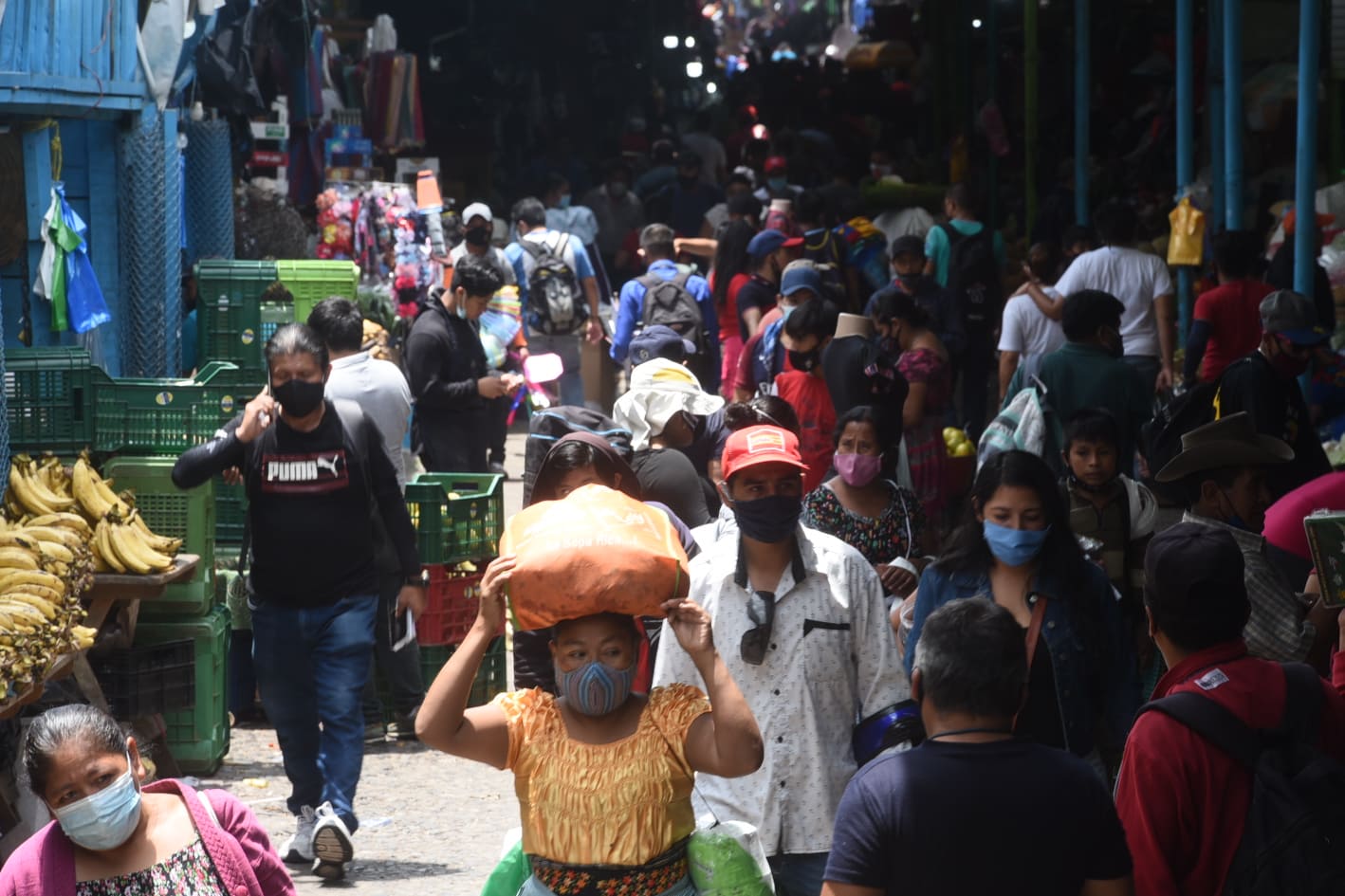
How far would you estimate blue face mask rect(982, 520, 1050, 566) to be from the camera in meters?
4.95

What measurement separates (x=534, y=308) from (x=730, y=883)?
10.3 meters

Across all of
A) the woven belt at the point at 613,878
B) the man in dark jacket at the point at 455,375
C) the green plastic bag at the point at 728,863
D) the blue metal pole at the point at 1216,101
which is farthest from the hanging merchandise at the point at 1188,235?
the woven belt at the point at 613,878

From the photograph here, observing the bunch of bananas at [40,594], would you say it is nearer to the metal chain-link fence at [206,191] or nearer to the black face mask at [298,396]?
the black face mask at [298,396]

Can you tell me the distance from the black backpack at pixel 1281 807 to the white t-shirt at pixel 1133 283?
25.4 ft

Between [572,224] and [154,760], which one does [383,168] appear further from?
[154,760]

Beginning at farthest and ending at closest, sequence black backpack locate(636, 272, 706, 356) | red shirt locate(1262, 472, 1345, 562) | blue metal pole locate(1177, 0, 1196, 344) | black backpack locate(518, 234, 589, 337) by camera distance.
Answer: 1. black backpack locate(518, 234, 589, 337)
2. blue metal pole locate(1177, 0, 1196, 344)
3. black backpack locate(636, 272, 706, 356)
4. red shirt locate(1262, 472, 1345, 562)

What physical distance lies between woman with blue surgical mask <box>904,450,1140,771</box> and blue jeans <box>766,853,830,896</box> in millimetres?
594

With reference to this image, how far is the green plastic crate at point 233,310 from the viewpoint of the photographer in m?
11.1

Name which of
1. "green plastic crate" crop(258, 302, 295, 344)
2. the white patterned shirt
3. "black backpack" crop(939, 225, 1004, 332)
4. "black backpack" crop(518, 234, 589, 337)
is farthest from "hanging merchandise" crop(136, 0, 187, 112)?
the white patterned shirt

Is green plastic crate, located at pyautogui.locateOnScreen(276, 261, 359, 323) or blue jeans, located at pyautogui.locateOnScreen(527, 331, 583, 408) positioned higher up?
green plastic crate, located at pyautogui.locateOnScreen(276, 261, 359, 323)

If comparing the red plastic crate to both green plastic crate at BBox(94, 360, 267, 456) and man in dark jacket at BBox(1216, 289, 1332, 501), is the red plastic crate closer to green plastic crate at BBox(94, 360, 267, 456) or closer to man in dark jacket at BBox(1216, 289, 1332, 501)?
green plastic crate at BBox(94, 360, 267, 456)

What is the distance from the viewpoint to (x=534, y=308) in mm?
14008

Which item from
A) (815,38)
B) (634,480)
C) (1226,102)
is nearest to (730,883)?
(634,480)

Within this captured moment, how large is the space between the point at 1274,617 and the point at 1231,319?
511 centimetres
